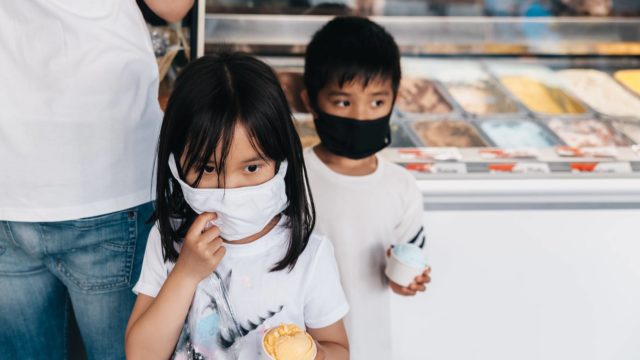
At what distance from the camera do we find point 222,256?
4.15ft

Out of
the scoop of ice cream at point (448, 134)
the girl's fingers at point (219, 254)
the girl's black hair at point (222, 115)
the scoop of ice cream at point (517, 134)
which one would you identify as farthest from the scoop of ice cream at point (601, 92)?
the girl's fingers at point (219, 254)

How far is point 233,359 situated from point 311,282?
250mm

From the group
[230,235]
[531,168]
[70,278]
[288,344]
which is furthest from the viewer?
[531,168]

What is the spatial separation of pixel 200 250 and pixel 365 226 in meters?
0.66

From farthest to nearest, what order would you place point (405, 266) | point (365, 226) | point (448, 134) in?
1. point (448, 134)
2. point (365, 226)
3. point (405, 266)

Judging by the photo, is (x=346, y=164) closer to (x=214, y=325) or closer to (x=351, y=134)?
(x=351, y=134)

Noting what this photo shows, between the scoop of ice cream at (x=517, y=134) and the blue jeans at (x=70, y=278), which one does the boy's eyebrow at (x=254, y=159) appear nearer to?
the blue jeans at (x=70, y=278)

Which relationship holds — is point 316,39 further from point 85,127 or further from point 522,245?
point 522,245

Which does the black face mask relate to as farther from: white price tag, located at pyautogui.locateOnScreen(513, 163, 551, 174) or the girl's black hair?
white price tag, located at pyautogui.locateOnScreen(513, 163, 551, 174)

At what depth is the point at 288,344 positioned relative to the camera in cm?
117

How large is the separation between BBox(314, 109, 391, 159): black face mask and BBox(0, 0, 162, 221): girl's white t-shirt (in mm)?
497

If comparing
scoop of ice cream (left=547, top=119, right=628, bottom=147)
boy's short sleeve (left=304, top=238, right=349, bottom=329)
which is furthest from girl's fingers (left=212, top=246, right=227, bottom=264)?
scoop of ice cream (left=547, top=119, right=628, bottom=147)

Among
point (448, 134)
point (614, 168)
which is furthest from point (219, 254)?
point (614, 168)

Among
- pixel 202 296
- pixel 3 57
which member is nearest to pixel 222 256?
pixel 202 296
